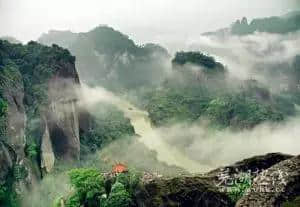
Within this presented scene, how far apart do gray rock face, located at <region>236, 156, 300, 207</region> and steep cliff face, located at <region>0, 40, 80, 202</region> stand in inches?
1537

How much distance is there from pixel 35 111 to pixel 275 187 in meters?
57.0

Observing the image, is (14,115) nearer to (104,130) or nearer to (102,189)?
(102,189)

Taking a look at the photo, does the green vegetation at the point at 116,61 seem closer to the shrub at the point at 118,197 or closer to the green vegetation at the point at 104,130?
the green vegetation at the point at 104,130

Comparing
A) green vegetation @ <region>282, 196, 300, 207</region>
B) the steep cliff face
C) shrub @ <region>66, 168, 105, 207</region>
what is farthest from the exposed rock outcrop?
the steep cliff face

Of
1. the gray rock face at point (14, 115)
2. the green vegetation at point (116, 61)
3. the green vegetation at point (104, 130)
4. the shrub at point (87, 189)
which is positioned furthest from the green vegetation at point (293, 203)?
the green vegetation at point (116, 61)

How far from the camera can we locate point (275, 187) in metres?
20.1

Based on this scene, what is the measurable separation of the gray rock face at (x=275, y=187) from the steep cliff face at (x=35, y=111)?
39.0 metres

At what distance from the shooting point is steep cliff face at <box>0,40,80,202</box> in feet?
199

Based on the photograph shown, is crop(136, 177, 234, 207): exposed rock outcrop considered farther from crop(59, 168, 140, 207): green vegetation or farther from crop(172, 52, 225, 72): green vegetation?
crop(172, 52, 225, 72): green vegetation

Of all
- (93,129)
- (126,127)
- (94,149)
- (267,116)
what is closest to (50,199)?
(94,149)

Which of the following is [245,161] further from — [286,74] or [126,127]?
[286,74]

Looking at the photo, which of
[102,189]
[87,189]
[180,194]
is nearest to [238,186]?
[180,194]

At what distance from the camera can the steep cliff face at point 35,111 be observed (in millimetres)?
60562

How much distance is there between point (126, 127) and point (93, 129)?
31.3 feet
